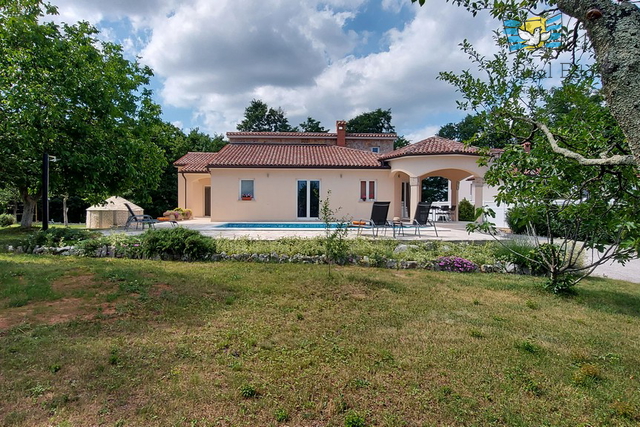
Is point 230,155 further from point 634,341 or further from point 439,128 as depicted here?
point 439,128

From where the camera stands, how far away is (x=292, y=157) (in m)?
20.7

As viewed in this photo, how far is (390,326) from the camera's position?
412cm

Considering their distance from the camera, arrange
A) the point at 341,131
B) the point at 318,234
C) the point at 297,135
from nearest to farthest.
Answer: the point at 318,234, the point at 341,131, the point at 297,135

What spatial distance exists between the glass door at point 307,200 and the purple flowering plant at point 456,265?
39.9 ft

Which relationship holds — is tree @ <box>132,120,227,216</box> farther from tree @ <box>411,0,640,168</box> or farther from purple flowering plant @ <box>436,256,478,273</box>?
tree @ <box>411,0,640,168</box>

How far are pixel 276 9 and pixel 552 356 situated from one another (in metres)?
10.8

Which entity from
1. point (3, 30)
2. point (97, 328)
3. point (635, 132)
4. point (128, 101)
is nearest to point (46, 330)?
point (97, 328)

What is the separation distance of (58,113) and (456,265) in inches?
513

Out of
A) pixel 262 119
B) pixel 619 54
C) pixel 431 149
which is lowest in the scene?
pixel 619 54

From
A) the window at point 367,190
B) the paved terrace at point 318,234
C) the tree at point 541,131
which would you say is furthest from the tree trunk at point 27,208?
the tree at point 541,131

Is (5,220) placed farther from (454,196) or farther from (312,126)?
(312,126)

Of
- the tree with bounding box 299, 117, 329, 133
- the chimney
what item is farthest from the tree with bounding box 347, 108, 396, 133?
the chimney

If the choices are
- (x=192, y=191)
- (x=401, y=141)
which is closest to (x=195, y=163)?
(x=192, y=191)

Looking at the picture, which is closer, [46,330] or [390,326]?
[46,330]
